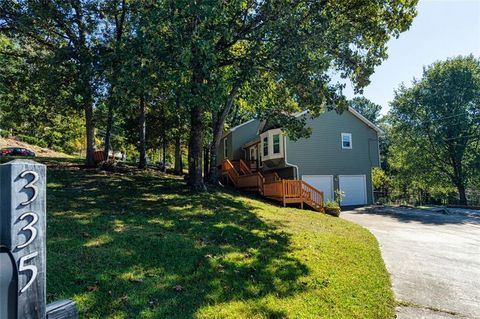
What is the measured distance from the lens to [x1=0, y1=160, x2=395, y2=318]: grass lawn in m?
4.09

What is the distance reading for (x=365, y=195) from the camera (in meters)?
23.5

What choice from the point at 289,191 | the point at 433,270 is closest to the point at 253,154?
the point at 289,191

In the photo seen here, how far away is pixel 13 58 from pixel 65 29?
397 centimetres

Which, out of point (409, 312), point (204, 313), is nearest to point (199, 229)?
point (204, 313)

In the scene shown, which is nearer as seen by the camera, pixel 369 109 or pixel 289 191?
pixel 289 191

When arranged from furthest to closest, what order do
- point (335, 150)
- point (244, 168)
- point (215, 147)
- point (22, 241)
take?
point (244, 168)
point (335, 150)
point (215, 147)
point (22, 241)

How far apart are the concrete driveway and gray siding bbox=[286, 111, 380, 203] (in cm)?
994

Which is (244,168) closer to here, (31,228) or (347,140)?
(347,140)

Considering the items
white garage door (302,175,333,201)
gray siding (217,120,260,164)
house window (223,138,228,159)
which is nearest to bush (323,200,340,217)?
white garage door (302,175,333,201)

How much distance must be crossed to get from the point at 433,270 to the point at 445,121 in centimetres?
2548

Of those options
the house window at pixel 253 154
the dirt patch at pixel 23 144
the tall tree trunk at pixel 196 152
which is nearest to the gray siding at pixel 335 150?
the house window at pixel 253 154

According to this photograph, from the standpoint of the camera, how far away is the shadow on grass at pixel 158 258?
405 cm

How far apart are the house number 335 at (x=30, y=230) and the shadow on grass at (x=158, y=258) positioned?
2388 millimetres

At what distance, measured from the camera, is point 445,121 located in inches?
1099
